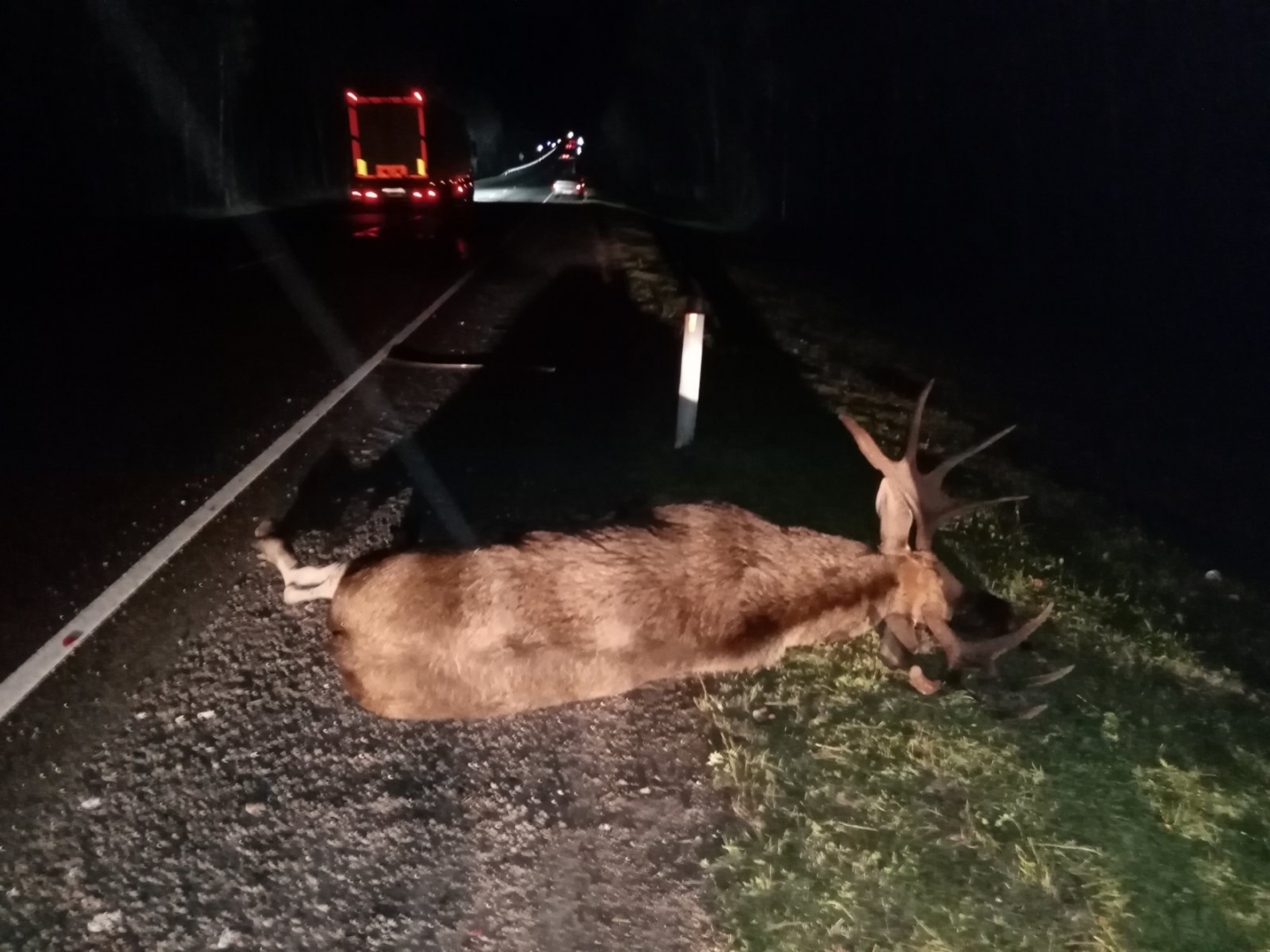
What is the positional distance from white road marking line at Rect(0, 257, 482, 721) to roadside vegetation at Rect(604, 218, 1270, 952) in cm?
296

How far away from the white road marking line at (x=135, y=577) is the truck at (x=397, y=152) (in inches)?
791

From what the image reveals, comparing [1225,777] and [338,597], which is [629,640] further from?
[1225,777]

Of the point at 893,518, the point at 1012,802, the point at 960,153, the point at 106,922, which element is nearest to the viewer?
the point at 106,922

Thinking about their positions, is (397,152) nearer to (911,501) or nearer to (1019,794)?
(911,501)

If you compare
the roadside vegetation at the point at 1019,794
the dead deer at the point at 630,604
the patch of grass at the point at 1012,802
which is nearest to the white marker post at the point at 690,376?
the dead deer at the point at 630,604

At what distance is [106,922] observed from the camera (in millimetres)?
3234

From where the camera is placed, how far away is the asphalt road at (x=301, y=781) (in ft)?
11.0

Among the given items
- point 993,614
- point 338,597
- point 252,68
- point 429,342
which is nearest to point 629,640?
point 338,597

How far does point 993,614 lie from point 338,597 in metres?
3.20

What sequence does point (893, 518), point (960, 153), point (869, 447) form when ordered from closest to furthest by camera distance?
point (869, 447)
point (893, 518)
point (960, 153)

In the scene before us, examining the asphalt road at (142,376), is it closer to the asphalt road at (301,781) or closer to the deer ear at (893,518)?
the asphalt road at (301,781)

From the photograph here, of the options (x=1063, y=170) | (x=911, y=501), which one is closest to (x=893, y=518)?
(x=911, y=501)

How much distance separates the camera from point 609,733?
172 inches

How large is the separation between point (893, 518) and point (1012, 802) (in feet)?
4.74
